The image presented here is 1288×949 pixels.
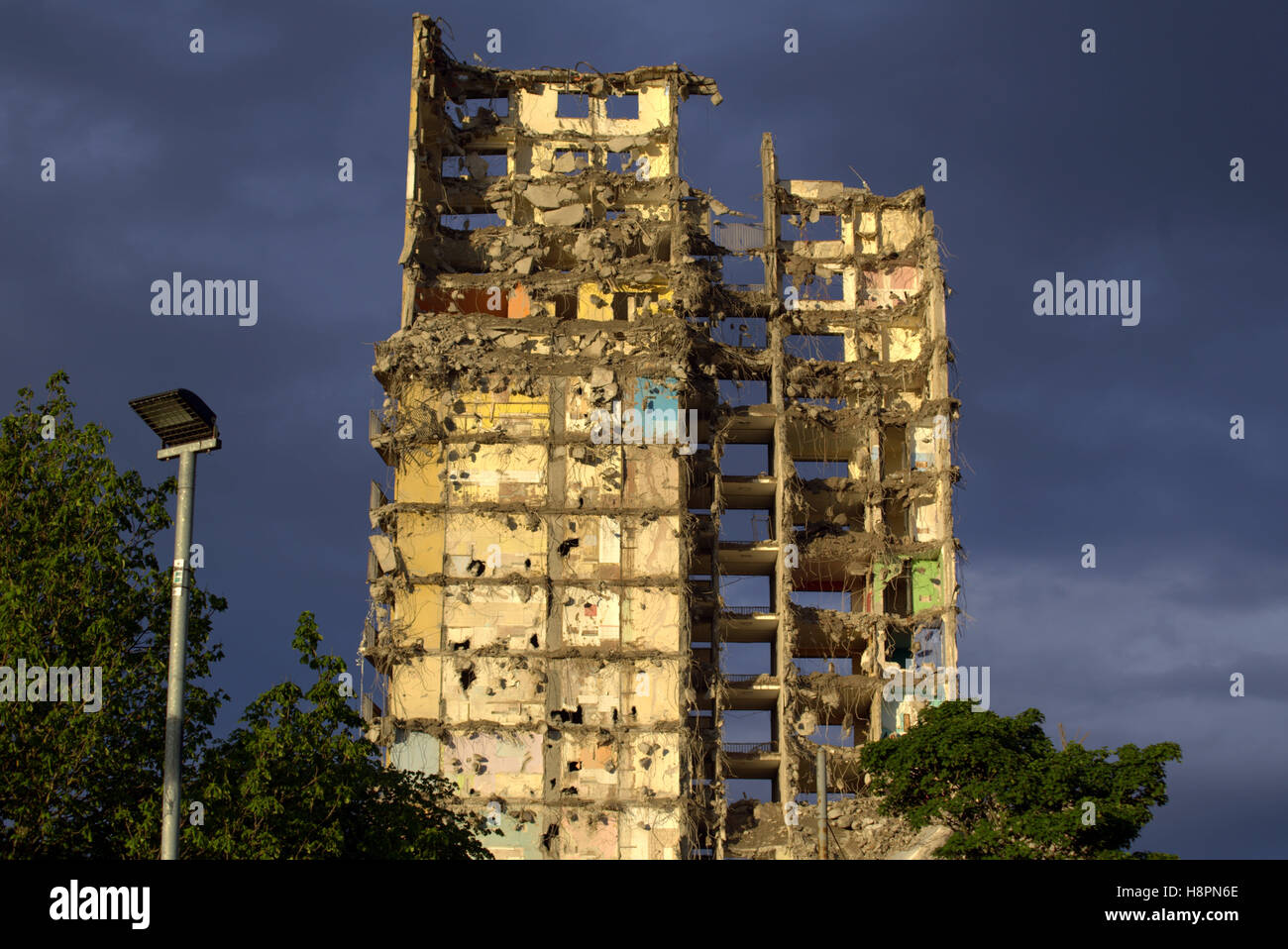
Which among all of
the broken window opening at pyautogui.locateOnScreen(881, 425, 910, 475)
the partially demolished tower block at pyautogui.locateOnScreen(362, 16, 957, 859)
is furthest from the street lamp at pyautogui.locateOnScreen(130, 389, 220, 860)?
the broken window opening at pyautogui.locateOnScreen(881, 425, 910, 475)

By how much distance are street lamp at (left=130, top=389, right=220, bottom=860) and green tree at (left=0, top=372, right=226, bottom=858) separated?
6917 millimetres

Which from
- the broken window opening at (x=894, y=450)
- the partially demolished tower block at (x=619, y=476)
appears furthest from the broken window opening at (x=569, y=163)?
the broken window opening at (x=894, y=450)

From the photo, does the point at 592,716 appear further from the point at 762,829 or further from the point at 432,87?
the point at 432,87

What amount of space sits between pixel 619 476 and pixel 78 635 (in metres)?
31.9

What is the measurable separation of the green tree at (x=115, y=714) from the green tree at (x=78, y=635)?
0.08ft

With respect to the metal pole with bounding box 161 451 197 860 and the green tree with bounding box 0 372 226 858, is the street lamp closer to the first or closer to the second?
the metal pole with bounding box 161 451 197 860

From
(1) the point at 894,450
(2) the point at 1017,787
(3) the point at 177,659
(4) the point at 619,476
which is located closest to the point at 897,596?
(1) the point at 894,450

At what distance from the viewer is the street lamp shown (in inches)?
809

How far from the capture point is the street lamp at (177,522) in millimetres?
20547

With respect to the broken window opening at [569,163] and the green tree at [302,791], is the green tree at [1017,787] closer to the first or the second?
the green tree at [302,791]

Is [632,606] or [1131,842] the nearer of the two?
[1131,842]
